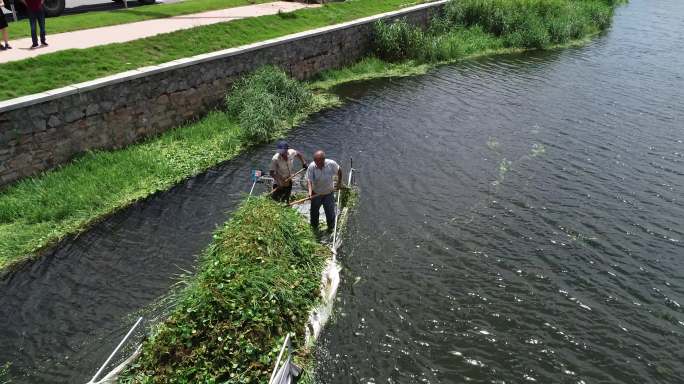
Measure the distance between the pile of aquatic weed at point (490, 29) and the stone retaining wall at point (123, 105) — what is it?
745cm

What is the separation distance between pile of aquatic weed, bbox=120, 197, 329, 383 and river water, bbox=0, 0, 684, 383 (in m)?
1.22

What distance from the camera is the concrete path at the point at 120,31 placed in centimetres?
1698

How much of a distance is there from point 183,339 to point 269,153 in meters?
10.0

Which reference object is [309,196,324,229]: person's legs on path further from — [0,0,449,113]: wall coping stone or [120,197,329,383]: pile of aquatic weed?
[0,0,449,113]: wall coping stone

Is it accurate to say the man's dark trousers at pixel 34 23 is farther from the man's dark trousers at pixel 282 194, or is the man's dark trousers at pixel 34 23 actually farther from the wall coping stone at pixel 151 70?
the man's dark trousers at pixel 282 194

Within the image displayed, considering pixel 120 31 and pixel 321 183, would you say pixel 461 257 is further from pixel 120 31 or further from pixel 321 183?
pixel 120 31

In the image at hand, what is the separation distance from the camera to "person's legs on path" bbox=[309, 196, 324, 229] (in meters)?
12.4

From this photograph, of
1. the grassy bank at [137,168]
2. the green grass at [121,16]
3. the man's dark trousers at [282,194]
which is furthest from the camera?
the green grass at [121,16]

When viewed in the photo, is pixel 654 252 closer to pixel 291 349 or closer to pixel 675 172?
pixel 675 172

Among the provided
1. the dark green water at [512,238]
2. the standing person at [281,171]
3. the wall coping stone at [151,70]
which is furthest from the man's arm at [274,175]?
the wall coping stone at [151,70]

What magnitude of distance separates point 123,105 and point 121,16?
29.4 ft

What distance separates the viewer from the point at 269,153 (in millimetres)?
17188

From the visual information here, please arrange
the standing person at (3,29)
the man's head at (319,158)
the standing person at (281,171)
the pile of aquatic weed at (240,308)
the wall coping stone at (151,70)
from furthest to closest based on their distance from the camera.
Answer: the standing person at (3,29)
the wall coping stone at (151,70)
the standing person at (281,171)
the man's head at (319,158)
the pile of aquatic weed at (240,308)

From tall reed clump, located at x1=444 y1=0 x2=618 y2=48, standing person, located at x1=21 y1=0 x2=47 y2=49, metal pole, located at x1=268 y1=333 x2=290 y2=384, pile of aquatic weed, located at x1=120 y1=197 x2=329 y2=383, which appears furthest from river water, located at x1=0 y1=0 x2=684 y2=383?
tall reed clump, located at x1=444 y1=0 x2=618 y2=48
